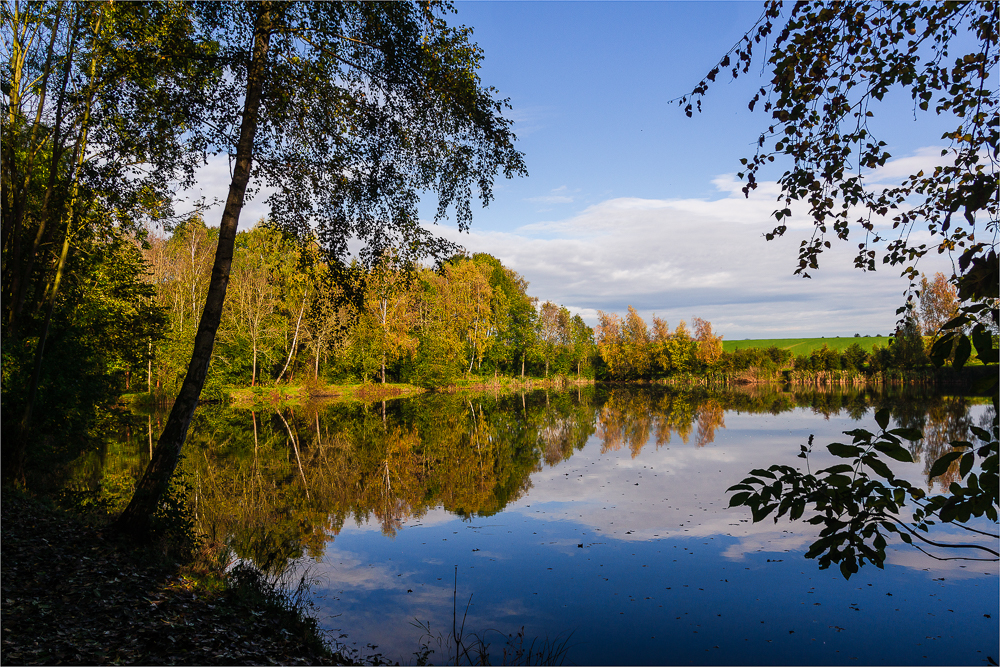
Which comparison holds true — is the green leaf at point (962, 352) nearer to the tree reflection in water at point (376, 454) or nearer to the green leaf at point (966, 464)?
the green leaf at point (966, 464)

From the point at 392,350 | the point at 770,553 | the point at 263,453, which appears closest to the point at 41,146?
the point at 263,453

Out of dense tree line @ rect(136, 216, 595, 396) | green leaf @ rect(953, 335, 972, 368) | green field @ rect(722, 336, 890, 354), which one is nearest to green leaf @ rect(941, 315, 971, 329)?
green leaf @ rect(953, 335, 972, 368)

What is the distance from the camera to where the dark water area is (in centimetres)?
664

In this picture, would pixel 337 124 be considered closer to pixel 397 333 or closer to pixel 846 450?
pixel 846 450

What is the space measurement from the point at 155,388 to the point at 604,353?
162 ft

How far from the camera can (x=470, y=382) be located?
181ft

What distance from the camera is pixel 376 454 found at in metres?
17.8

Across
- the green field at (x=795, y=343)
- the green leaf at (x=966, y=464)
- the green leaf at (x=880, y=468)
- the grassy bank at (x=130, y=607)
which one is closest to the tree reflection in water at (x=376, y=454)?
the grassy bank at (x=130, y=607)

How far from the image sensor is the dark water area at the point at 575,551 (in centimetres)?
664

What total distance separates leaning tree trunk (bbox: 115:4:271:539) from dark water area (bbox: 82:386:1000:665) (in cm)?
188

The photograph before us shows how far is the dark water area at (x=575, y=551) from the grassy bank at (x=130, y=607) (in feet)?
2.66

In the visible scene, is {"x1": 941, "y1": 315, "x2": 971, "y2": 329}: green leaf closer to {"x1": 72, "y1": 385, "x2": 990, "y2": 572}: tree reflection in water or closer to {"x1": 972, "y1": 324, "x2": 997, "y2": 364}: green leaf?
{"x1": 972, "y1": 324, "x2": 997, "y2": 364}: green leaf

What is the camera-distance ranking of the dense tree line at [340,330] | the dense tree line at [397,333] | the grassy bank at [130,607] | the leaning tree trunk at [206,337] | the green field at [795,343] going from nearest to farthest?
the grassy bank at [130,607] → the leaning tree trunk at [206,337] → the dense tree line at [397,333] → the dense tree line at [340,330] → the green field at [795,343]

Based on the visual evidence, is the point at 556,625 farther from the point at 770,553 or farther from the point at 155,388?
the point at 155,388
